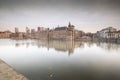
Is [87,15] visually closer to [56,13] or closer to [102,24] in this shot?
[102,24]

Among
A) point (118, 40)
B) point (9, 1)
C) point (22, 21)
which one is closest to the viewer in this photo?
point (9, 1)

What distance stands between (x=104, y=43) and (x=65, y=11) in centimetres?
535

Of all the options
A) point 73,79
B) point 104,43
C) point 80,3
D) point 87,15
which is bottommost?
point 73,79

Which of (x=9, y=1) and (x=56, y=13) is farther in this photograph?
(x=56, y=13)

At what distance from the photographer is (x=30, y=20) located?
9266 mm

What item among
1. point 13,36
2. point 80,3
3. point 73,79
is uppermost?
point 80,3

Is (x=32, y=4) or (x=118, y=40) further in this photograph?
(x=118, y=40)

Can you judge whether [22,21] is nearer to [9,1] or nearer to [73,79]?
[9,1]

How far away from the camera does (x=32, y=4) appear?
755cm

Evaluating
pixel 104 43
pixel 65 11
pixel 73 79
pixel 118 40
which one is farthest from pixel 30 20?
pixel 118 40

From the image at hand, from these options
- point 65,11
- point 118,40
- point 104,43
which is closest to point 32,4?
point 65,11

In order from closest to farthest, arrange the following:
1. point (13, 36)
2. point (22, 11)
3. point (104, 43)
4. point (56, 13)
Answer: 1. point (22, 11)
2. point (56, 13)
3. point (13, 36)
4. point (104, 43)

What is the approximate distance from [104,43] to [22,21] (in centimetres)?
766

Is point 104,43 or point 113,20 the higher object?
point 113,20
